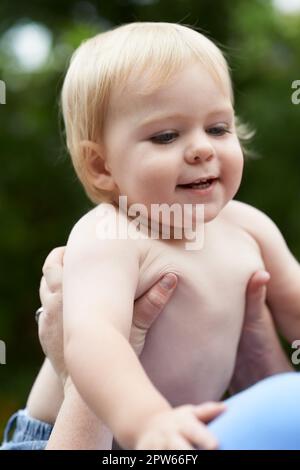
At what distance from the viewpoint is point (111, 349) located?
3.72 ft

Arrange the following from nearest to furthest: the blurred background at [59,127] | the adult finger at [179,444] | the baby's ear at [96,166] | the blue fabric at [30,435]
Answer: the adult finger at [179,444] → the baby's ear at [96,166] → the blue fabric at [30,435] → the blurred background at [59,127]

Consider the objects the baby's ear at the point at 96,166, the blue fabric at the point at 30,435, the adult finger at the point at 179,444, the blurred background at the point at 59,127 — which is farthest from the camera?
the blurred background at the point at 59,127

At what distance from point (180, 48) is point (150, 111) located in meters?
0.13

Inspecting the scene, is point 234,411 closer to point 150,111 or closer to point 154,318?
point 154,318

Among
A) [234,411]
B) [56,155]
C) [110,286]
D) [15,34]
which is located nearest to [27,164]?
[56,155]

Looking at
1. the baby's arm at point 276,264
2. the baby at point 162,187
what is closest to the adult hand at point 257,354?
the baby's arm at point 276,264

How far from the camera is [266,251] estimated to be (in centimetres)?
161

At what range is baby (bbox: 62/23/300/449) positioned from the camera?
135cm

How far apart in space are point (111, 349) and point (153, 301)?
0.23m

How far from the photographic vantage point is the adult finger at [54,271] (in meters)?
1.47

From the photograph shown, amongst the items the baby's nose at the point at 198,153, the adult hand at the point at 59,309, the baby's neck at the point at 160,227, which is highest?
the baby's nose at the point at 198,153

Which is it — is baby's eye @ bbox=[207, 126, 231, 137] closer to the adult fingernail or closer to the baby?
the baby

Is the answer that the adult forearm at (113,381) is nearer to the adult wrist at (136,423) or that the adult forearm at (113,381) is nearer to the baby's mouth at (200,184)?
the adult wrist at (136,423)

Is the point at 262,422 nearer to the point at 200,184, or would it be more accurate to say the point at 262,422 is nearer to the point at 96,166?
the point at 200,184
